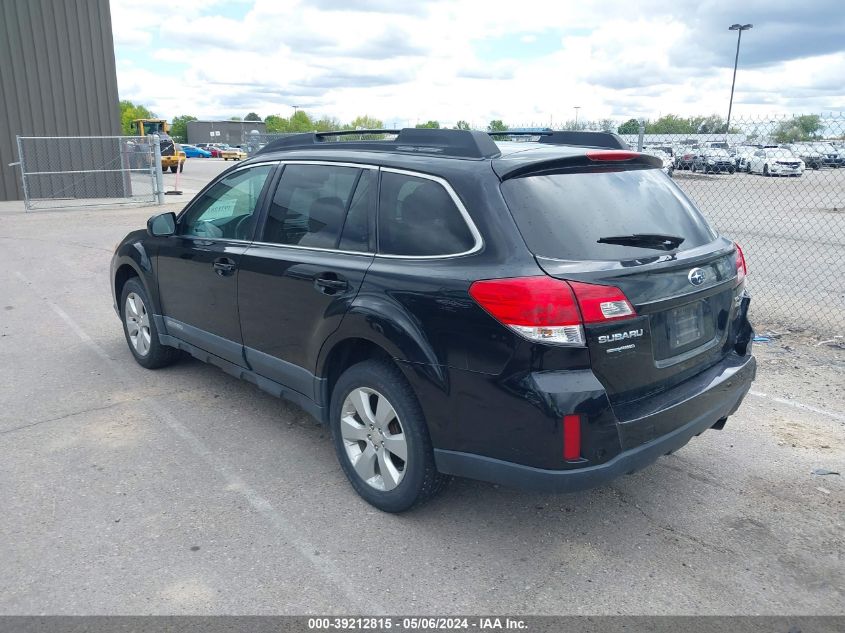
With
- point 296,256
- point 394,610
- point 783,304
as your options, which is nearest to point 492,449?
point 394,610

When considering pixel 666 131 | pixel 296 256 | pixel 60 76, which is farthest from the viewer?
pixel 60 76

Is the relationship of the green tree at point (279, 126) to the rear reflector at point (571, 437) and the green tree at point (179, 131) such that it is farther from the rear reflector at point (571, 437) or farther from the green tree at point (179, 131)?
the green tree at point (179, 131)

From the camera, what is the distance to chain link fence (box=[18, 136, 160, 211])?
19.0 metres

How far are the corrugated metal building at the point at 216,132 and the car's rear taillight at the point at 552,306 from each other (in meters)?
71.6

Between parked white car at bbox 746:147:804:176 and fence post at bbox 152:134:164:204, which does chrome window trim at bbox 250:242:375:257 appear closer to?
parked white car at bbox 746:147:804:176

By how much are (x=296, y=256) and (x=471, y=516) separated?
5.49 ft

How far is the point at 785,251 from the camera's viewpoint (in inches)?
458

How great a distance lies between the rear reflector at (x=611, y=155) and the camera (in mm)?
3453

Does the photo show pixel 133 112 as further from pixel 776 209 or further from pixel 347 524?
pixel 347 524

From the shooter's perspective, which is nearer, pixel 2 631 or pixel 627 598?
pixel 2 631

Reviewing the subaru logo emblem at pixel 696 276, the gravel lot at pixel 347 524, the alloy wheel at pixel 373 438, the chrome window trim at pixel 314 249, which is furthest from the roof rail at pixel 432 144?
the gravel lot at pixel 347 524

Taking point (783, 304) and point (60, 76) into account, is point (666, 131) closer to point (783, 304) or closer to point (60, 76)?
point (783, 304)

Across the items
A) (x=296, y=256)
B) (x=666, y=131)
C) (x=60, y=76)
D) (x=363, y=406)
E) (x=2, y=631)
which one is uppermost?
(x=60, y=76)

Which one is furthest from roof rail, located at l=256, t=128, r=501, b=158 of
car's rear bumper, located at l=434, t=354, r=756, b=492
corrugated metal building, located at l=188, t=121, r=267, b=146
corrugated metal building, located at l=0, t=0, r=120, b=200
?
corrugated metal building, located at l=188, t=121, r=267, b=146
